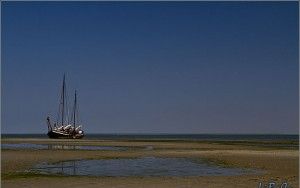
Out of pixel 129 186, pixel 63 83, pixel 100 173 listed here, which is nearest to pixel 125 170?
pixel 100 173

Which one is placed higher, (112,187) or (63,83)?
(63,83)

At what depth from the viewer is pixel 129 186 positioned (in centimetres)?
1970

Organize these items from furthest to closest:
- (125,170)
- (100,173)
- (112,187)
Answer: (125,170) → (100,173) → (112,187)

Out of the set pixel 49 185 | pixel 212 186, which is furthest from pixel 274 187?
pixel 49 185

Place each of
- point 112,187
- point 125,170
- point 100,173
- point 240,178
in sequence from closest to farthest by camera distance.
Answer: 1. point 112,187
2. point 240,178
3. point 100,173
4. point 125,170

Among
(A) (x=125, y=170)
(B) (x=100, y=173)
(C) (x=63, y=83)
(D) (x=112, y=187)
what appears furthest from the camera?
(C) (x=63, y=83)

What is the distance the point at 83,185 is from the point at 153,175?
5.42 m

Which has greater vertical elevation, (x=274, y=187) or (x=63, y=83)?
(x=63, y=83)

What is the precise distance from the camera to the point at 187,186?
19.9m

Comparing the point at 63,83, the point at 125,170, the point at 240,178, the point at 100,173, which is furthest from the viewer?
the point at 63,83

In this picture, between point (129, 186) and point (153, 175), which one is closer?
point (129, 186)

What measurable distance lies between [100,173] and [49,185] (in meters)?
5.65

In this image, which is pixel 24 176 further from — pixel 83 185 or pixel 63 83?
pixel 63 83

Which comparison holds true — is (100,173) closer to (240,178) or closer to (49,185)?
(49,185)
